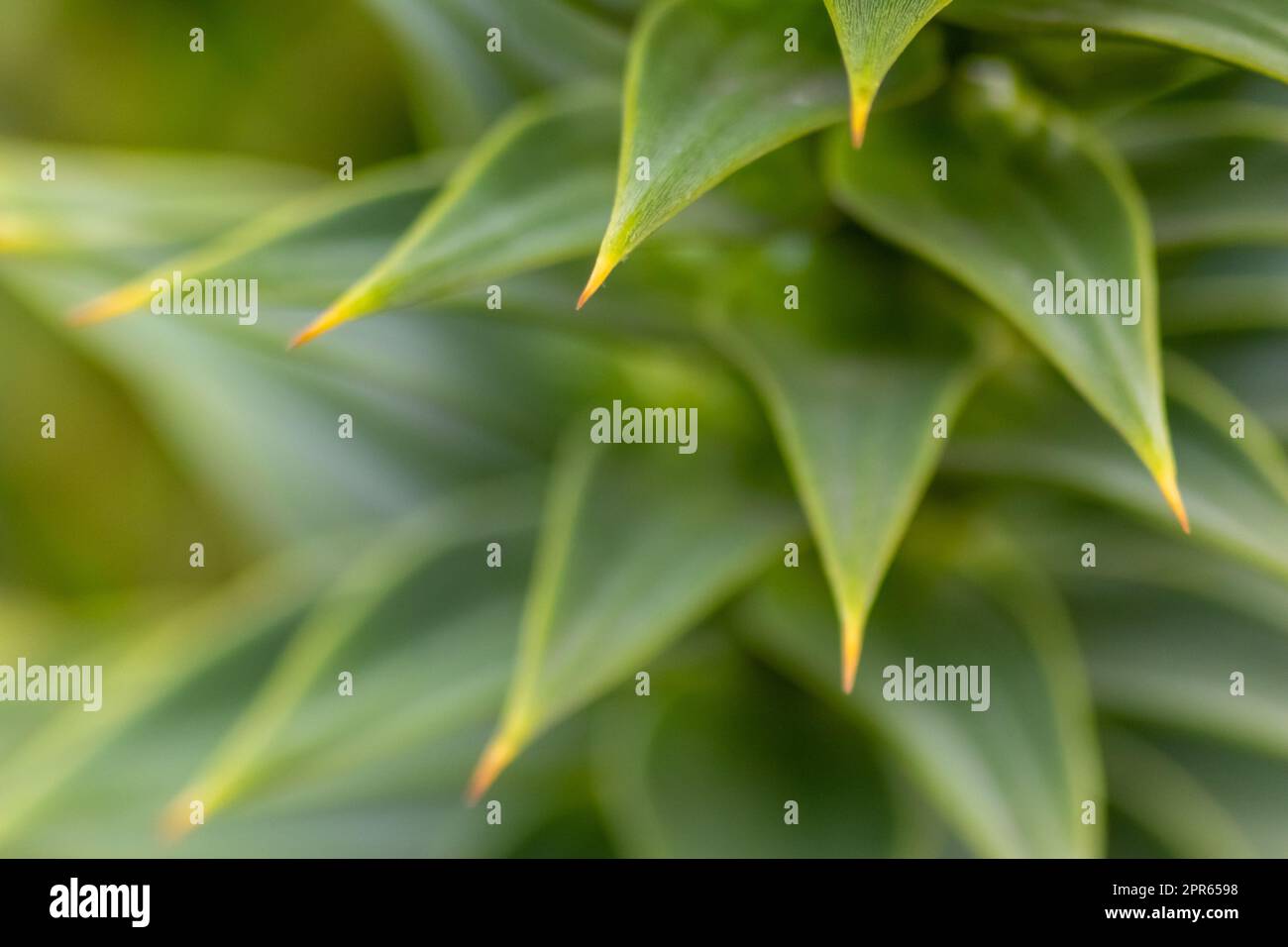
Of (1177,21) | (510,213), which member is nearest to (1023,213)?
(1177,21)

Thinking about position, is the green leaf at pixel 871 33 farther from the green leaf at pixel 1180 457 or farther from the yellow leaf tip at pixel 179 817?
the yellow leaf tip at pixel 179 817

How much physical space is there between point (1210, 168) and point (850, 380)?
0.84 feet

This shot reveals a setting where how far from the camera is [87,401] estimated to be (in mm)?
1477

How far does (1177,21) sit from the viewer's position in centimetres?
56

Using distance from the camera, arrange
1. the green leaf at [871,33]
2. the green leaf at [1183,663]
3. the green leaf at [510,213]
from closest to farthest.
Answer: the green leaf at [871,33] → the green leaf at [510,213] → the green leaf at [1183,663]

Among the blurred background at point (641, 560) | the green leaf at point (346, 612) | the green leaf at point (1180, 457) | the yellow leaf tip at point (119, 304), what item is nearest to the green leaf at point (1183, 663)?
the blurred background at point (641, 560)

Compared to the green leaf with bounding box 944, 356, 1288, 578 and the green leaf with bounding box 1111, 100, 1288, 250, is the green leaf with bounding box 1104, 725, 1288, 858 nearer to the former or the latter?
the green leaf with bounding box 944, 356, 1288, 578

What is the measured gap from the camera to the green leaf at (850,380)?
0.59 m

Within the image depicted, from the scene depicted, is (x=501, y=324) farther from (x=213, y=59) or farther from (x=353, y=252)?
(x=213, y=59)

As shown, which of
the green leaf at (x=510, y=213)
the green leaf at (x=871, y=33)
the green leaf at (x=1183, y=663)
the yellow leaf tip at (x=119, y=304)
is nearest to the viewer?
the green leaf at (x=871, y=33)

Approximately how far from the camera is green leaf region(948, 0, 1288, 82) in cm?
54

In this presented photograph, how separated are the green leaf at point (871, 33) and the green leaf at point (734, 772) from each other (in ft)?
1.59
